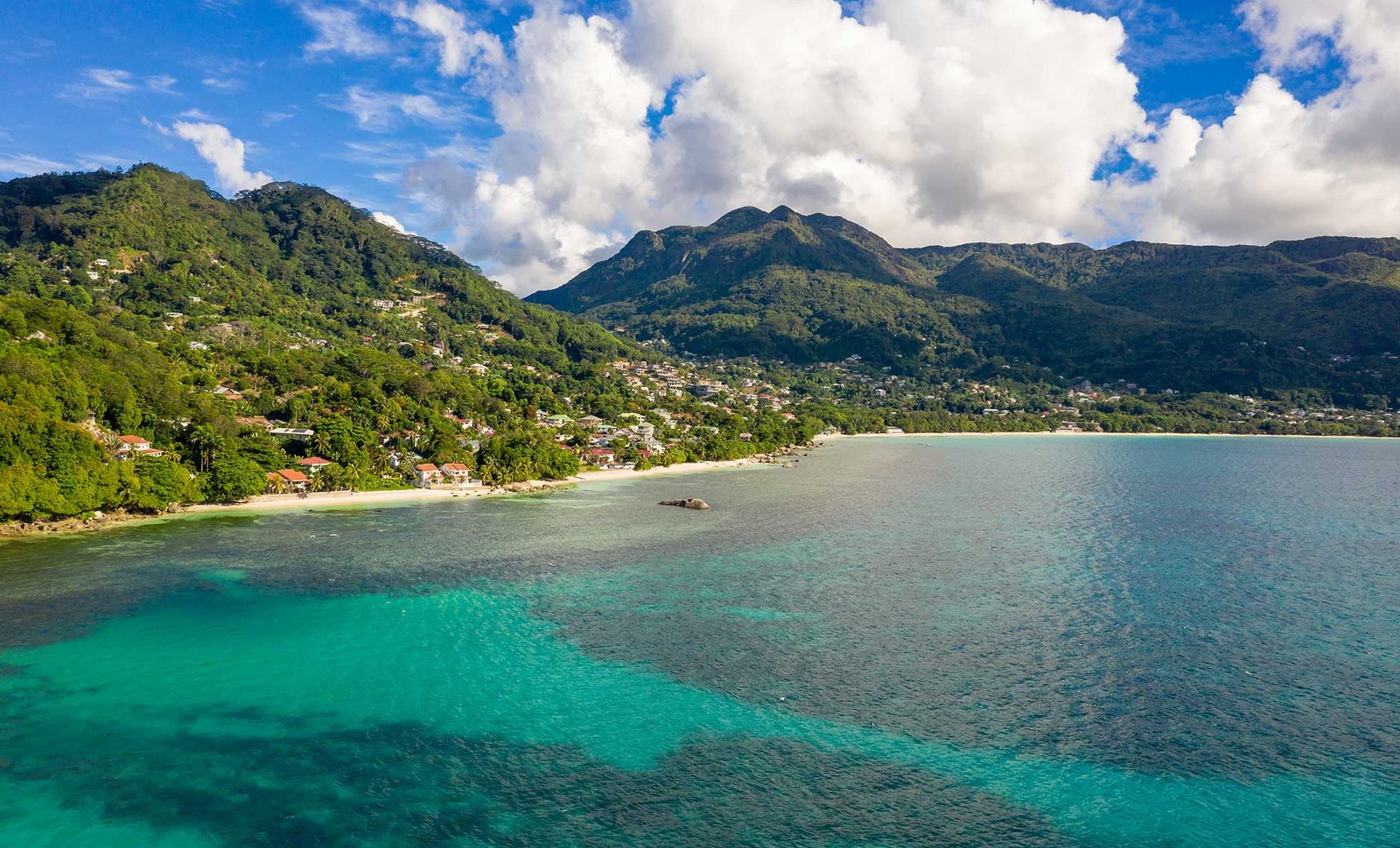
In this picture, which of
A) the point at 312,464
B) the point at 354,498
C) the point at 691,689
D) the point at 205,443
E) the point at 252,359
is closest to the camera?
the point at 691,689

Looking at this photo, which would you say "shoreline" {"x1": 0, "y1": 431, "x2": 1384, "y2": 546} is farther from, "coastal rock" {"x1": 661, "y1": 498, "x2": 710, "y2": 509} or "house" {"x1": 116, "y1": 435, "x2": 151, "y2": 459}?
"coastal rock" {"x1": 661, "y1": 498, "x2": 710, "y2": 509}

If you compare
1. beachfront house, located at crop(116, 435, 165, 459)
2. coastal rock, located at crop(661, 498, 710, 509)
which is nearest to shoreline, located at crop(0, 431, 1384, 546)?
beachfront house, located at crop(116, 435, 165, 459)

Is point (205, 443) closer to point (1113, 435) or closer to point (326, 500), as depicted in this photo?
point (326, 500)

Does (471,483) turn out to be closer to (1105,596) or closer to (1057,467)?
(1105,596)

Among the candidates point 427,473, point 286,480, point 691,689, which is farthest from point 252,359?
point 691,689

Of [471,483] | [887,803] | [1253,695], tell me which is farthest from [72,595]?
[1253,695]

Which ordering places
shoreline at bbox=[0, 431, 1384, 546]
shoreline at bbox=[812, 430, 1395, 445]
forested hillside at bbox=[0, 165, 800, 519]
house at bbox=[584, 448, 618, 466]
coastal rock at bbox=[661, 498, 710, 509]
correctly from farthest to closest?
shoreline at bbox=[812, 430, 1395, 445]
house at bbox=[584, 448, 618, 466]
coastal rock at bbox=[661, 498, 710, 509]
forested hillside at bbox=[0, 165, 800, 519]
shoreline at bbox=[0, 431, 1384, 546]
